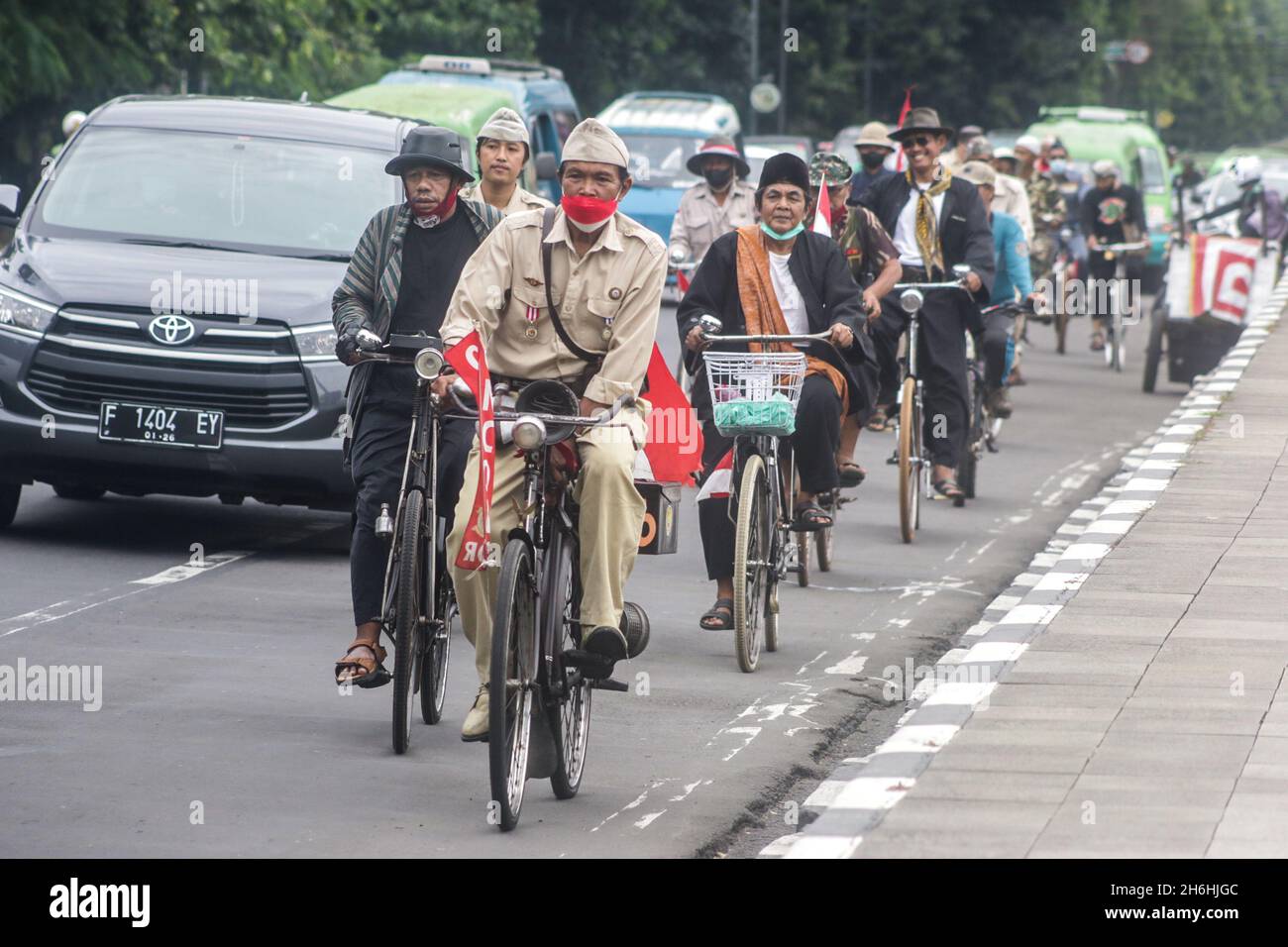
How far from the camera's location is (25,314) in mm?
11133

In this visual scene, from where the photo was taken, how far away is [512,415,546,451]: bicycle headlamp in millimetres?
6656

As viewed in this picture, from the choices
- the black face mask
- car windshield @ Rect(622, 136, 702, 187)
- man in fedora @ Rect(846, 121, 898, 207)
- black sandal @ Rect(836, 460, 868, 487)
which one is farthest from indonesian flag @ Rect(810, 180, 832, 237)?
car windshield @ Rect(622, 136, 702, 187)

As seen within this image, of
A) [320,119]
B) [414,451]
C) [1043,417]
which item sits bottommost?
[1043,417]

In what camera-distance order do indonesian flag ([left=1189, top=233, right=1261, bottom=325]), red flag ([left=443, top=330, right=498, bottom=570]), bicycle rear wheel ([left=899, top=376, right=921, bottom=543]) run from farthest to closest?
indonesian flag ([left=1189, top=233, right=1261, bottom=325]) → bicycle rear wheel ([left=899, top=376, right=921, bottom=543]) → red flag ([left=443, top=330, right=498, bottom=570])

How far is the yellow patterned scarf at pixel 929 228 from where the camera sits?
43.5ft

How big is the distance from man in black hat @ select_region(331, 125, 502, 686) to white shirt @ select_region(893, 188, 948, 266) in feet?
17.1

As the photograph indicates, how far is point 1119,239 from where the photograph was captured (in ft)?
81.4

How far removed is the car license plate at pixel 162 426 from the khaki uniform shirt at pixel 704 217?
5875mm

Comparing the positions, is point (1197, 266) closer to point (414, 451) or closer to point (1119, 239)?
point (1119, 239)

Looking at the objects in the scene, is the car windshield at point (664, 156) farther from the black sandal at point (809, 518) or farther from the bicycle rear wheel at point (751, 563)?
the bicycle rear wheel at point (751, 563)

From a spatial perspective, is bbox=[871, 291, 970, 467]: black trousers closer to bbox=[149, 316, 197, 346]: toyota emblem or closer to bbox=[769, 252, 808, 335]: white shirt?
bbox=[769, 252, 808, 335]: white shirt

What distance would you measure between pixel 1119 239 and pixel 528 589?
1890 centimetres

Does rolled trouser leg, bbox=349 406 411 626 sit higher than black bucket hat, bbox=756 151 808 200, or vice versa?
black bucket hat, bbox=756 151 808 200
